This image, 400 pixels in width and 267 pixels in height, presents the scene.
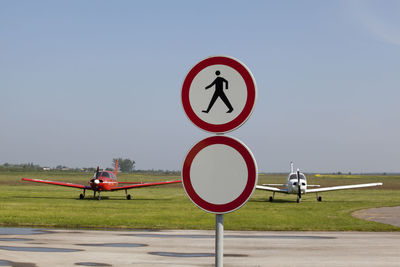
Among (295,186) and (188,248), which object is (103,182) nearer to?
(295,186)

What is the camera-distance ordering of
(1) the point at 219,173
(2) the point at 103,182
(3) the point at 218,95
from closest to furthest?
(1) the point at 219,173 → (3) the point at 218,95 → (2) the point at 103,182

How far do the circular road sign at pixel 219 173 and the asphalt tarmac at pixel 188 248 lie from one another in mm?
6253

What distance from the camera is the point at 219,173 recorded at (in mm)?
3969

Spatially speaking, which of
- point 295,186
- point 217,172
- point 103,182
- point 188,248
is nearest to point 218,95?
point 217,172

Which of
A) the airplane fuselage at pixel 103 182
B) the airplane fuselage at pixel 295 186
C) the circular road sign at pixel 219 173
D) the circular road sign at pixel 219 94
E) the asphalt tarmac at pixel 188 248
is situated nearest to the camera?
the circular road sign at pixel 219 173

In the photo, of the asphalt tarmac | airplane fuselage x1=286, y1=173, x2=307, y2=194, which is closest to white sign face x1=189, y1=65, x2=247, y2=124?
the asphalt tarmac

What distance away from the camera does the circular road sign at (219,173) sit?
154 inches

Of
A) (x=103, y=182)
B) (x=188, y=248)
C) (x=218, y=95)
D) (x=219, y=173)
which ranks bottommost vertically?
(x=188, y=248)

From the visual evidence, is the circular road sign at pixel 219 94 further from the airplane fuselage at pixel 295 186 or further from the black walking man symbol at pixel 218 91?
the airplane fuselage at pixel 295 186

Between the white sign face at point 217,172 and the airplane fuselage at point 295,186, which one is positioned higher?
the white sign face at point 217,172

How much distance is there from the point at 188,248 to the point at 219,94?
874 cm

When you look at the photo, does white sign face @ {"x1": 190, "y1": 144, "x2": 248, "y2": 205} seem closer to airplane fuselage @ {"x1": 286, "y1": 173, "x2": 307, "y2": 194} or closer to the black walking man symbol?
the black walking man symbol

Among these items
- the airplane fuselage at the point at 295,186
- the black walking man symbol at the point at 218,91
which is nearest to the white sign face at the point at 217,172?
the black walking man symbol at the point at 218,91

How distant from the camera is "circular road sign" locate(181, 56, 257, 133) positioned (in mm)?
4059
